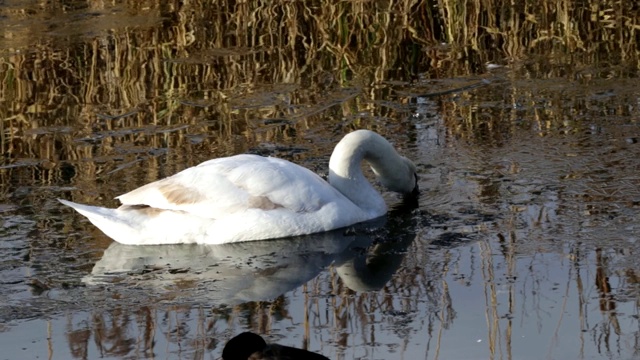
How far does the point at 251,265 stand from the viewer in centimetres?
671

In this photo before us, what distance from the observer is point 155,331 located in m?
5.78

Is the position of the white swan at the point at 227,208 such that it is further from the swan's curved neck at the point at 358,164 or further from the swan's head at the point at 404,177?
the swan's head at the point at 404,177

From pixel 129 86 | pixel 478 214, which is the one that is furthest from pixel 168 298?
pixel 129 86

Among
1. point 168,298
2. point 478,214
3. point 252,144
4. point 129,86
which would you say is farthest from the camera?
point 129,86

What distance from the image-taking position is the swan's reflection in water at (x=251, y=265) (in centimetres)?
630

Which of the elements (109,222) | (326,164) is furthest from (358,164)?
(109,222)

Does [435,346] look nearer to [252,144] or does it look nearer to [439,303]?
[439,303]

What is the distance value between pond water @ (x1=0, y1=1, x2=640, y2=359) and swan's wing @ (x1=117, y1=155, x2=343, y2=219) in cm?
23

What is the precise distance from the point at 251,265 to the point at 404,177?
4.52ft

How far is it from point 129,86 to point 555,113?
144 inches

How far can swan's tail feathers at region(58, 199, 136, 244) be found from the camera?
7.14 m

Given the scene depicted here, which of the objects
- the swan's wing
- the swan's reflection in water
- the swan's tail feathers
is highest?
the swan's wing

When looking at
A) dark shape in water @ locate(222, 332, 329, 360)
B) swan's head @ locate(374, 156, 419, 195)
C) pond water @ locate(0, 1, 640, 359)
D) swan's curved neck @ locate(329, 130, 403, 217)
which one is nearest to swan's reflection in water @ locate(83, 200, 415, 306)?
pond water @ locate(0, 1, 640, 359)

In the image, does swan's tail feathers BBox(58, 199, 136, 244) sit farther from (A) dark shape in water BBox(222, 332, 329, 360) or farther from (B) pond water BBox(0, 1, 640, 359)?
(A) dark shape in water BBox(222, 332, 329, 360)
